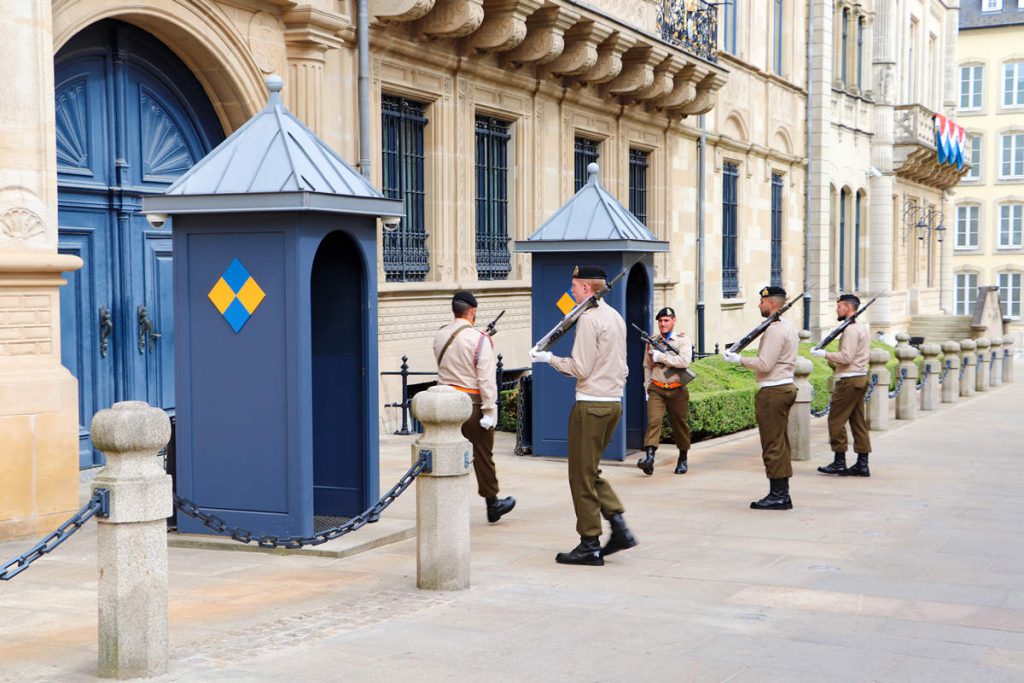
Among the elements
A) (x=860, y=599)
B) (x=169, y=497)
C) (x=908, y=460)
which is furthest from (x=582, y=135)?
(x=169, y=497)

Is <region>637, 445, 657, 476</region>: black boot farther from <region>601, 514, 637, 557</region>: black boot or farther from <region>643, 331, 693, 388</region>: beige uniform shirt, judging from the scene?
<region>601, 514, 637, 557</region>: black boot

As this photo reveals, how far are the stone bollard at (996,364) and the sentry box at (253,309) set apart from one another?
21.9 m

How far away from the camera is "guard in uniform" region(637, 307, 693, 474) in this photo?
12.7 m

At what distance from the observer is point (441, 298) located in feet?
54.4

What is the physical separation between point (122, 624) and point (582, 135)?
15.9 meters

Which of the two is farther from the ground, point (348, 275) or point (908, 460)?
point (348, 275)

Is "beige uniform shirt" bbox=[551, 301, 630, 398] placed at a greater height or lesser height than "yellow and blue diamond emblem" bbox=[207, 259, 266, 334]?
lesser

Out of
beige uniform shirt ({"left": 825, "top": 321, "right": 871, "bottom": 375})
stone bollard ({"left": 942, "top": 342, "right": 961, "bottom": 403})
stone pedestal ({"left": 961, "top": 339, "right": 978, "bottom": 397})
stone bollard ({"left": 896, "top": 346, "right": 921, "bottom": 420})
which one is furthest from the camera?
stone pedestal ({"left": 961, "top": 339, "right": 978, "bottom": 397})

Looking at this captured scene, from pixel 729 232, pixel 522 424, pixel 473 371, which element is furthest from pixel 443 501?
pixel 729 232

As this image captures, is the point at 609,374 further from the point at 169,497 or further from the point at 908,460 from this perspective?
the point at 908,460

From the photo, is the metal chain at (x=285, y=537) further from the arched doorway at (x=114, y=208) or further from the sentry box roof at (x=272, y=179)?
the arched doorway at (x=114, y=208)

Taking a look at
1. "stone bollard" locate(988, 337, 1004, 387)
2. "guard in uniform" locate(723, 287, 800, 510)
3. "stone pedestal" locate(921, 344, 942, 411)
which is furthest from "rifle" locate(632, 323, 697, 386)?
"stone bollard" locate(988, 337, 1004, 387)

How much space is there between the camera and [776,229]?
3031 centimetres

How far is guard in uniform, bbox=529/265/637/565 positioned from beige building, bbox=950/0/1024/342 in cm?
5122
